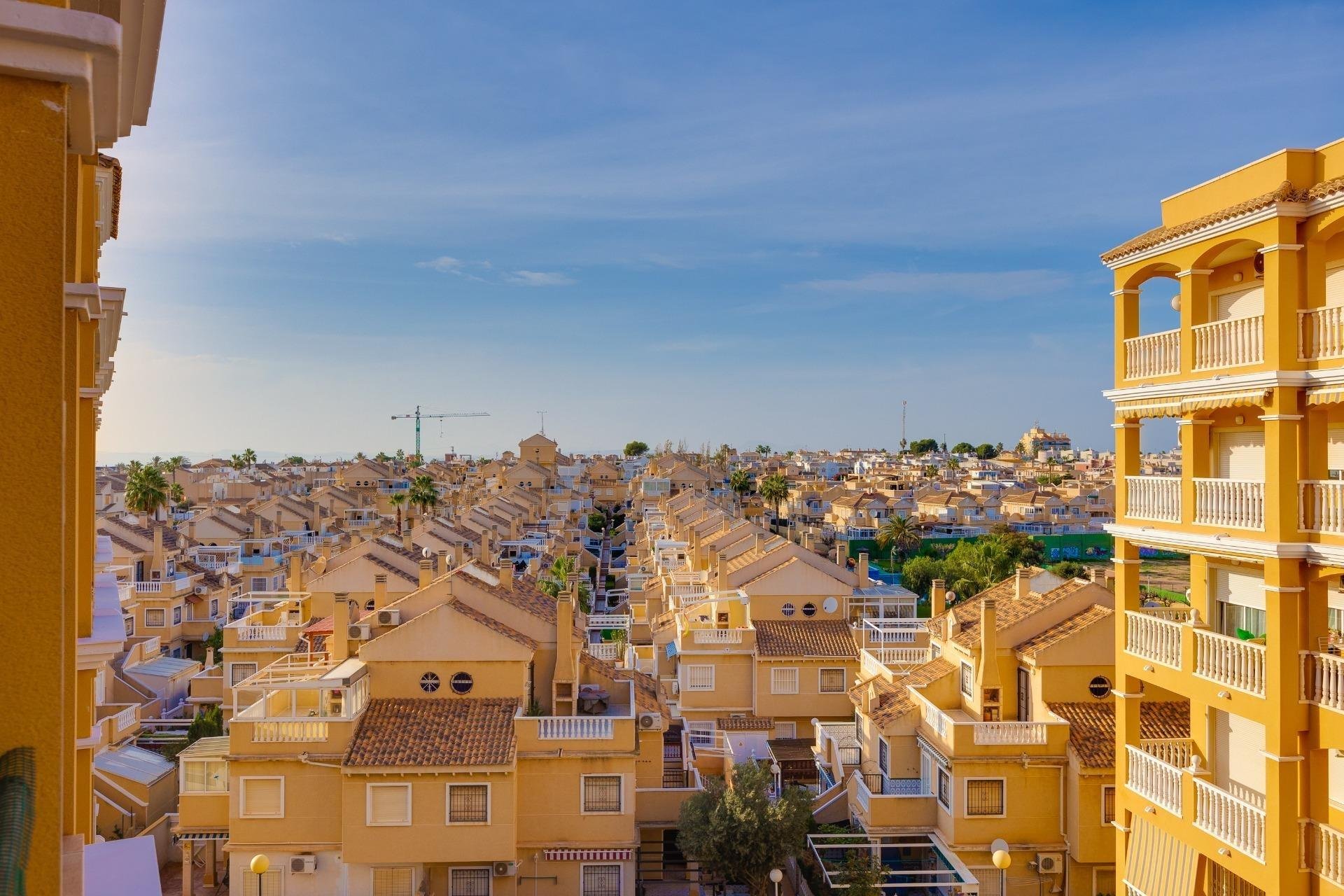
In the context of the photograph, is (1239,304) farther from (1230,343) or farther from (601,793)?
(601,793)

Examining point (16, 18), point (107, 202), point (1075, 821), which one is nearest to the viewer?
point (16, 18)

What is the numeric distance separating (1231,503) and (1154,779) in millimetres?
5295

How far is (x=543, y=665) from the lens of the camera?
25406mm

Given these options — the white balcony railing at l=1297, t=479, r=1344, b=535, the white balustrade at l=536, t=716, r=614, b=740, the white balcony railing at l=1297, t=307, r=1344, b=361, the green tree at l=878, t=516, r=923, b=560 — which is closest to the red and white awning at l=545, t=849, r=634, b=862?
the white balustrade at l=536, t=716, r=614, b=740

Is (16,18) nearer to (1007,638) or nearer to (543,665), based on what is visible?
(543,665)

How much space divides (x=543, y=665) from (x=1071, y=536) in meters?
86.0

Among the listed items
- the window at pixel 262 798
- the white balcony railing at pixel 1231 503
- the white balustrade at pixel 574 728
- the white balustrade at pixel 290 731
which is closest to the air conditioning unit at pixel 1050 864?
the white balustrade at pixel 574 728

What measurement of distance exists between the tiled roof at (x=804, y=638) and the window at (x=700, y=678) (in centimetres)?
207

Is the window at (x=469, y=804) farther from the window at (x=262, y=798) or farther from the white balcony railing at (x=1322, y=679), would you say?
the white balcony railing at (x=1322, y=679)

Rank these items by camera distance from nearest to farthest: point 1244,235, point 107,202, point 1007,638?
point 107,202, point 1244,235, point 1007,638

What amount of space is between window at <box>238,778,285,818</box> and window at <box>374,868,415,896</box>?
8.59 feet

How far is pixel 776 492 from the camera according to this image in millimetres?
126375

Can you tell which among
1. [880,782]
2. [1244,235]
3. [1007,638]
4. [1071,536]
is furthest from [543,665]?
[1071,536]

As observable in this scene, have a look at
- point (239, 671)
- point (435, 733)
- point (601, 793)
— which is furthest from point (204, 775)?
point (239, 671)
